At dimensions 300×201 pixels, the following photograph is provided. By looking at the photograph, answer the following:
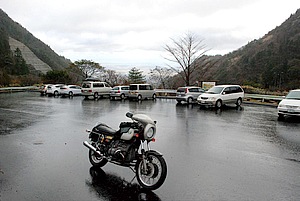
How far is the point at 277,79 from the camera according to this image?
46312 millimetres

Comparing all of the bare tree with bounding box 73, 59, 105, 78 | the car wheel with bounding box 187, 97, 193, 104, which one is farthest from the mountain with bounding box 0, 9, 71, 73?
the car wheel with bounding box 187, 97, 193, 104

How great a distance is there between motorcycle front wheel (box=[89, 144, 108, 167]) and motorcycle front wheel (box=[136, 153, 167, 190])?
→ 1128 millimetres

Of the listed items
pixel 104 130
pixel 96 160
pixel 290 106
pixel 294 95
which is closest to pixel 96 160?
pixel 96 160

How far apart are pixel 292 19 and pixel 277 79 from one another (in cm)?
2283

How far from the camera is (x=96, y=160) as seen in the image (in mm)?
5883

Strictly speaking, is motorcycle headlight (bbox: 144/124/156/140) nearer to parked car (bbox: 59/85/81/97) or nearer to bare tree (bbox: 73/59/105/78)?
parked car (bbox: 59/85/81/97)

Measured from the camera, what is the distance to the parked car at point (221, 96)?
18.0m

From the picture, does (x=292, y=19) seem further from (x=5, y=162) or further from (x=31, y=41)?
(x=31, y=41)

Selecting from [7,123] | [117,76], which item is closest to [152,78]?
[117,76]

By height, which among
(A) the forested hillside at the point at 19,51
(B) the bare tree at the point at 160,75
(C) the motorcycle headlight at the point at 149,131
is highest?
(A) the forested hillside at the point at 19,51

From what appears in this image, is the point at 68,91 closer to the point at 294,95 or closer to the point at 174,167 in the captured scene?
the point at 294,95

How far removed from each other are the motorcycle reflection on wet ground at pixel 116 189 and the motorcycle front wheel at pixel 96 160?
362 millimetres

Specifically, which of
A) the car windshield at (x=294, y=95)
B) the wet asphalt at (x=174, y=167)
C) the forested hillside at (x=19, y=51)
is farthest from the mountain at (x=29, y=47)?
the car windshield at (x=294, y=95)

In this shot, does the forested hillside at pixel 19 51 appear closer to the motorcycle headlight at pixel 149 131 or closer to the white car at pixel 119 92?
the white car at pixel 119 92
